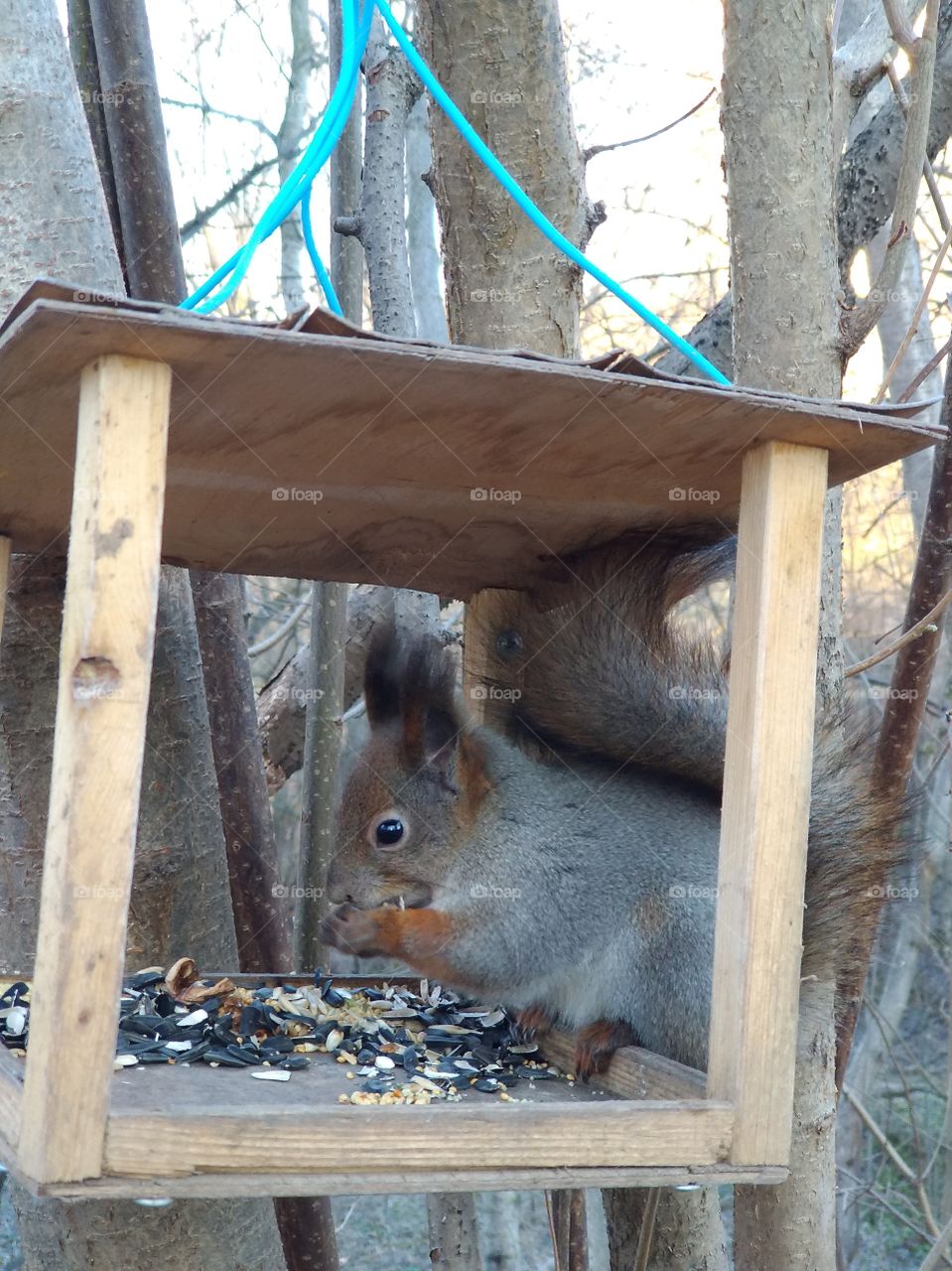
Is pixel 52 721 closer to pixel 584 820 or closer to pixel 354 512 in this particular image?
pixel 354 512

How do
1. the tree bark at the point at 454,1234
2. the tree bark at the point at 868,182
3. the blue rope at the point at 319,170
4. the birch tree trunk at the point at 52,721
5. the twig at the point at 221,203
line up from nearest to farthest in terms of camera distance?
the blue rope at the point at 319,170 < the birch tree trunk at the point at 52,721 < the tree bark at the point at 454,1234 < the tree bark at the point at 868,182 < the twig at the point at 221,203

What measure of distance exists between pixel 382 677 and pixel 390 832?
20 centimetres

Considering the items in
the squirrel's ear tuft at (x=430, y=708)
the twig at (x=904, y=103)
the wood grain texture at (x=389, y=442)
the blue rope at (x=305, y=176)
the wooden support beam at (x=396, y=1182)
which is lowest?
the wooden support beam at (x=396, y=1182)

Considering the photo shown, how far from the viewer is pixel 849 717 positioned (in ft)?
5.87

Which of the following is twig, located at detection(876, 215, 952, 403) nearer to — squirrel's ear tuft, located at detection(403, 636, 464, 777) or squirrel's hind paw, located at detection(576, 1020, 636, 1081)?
squirrel's ear tuft, located at detection(403, 636, 464, 777)

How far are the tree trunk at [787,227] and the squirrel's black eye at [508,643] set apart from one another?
42 centimetres

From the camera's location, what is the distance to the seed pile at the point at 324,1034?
1.43 m

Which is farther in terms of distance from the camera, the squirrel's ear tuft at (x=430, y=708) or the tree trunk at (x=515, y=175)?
the tree trunk at (x=515, y=175)

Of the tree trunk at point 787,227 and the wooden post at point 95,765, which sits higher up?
the tree trunk at point 787,227

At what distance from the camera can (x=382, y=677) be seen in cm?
177

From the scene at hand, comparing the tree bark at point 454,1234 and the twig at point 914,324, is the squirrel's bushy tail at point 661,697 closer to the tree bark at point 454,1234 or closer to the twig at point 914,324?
the twig at point 914,324

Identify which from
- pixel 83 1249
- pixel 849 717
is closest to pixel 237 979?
pixel 83 1249

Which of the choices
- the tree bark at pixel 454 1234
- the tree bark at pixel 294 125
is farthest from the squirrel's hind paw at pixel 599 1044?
the tree bark at pixel 294 125

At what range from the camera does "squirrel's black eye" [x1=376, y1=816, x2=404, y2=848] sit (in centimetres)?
176
